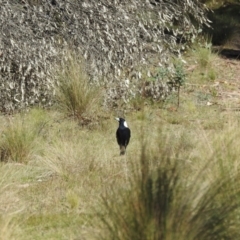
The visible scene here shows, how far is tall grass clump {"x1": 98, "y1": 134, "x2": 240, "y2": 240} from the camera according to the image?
A: 12.9ft

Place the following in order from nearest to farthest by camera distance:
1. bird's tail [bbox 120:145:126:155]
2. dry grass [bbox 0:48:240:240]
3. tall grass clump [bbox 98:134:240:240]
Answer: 1. tall grass clump [bbox 98:134:240:240]
2. dry grass [bbox 0:48:240:240]
3. bird's tail [bbox 120:145:126:155]

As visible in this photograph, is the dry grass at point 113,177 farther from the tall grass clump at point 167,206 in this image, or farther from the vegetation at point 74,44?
the vegetation at point 74,44

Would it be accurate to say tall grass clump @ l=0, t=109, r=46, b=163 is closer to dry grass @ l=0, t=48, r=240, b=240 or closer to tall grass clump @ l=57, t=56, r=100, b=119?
dry grass @ l=0, t=48, r=240, b=240

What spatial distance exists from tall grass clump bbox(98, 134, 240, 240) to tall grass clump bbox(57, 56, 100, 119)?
16.8 ft

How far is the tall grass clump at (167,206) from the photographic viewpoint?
394 cm

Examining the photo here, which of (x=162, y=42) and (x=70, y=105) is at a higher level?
(x=162, y=42)

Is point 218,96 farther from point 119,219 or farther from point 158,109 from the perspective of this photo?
point 119,219

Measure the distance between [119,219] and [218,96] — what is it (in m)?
7.44

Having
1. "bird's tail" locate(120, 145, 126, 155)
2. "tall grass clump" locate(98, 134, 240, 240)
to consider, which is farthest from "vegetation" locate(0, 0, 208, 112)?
"tall grass clump" locate(98, 134, 240, 240)

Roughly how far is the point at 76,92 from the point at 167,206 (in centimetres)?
552

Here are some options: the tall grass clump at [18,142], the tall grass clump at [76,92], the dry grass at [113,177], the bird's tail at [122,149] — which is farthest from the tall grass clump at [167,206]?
the tall grass clump at [76,92]

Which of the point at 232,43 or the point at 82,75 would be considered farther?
the point at 232,43

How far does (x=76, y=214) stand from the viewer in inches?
220

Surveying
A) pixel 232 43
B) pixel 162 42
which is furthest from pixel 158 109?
pixel 232 43
